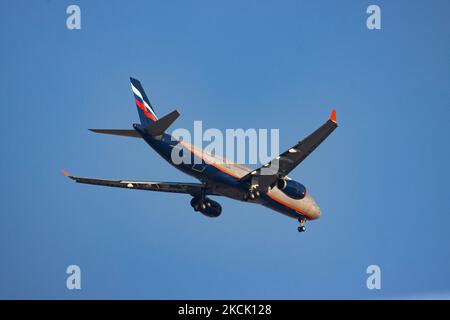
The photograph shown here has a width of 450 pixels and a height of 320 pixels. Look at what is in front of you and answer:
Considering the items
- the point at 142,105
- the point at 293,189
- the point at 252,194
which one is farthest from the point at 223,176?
the point at 142,105

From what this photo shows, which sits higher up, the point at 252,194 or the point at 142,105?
the point at 142,105

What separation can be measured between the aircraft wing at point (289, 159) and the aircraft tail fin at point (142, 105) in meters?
7.98

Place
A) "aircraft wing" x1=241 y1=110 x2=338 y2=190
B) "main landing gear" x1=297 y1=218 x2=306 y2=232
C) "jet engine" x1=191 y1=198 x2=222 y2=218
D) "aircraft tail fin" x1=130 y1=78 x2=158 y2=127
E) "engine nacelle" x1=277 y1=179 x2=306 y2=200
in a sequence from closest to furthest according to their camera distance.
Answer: "aircraft wing" x1=241 y1=110 x2=338 y2=190 < "engine nacelle" x1=277 y1=179 x2=306 y2=200 < "aircraft tail fin" x1=130 y1=78 x2=158 y2=127 < "jet engine" x1=191 y1=198 x2=222 y2=218 < "main landing gear" x1=297 y1=218 x2=306 y2=232

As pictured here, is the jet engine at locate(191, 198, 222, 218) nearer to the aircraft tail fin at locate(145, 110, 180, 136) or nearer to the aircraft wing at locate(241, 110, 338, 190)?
the aircraft wing at locate(241, 110, 338, 190)

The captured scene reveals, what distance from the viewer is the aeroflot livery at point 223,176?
138ft

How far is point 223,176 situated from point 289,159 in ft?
16.9

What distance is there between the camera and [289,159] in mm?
41781

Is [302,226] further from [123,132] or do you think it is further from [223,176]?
[123,132]

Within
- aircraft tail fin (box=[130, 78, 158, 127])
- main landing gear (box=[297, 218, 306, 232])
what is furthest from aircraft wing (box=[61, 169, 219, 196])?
main landing gear (box=[297, 218, 306, 232])

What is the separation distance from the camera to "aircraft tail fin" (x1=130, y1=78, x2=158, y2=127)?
158ft
